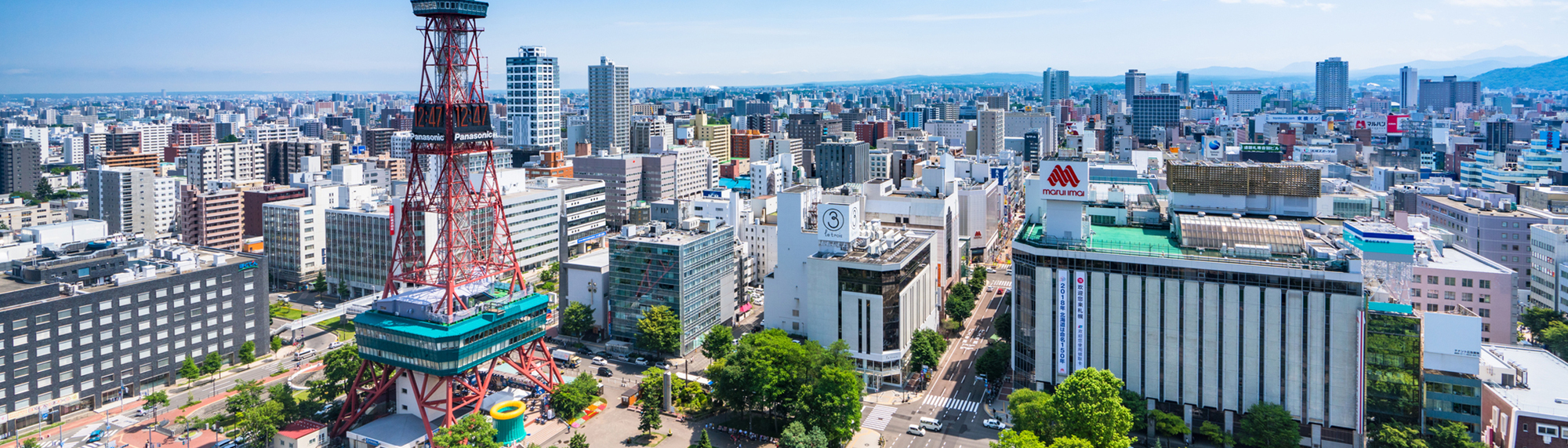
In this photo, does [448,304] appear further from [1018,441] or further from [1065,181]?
[1065,181]

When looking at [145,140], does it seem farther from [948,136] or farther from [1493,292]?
[1493,292]

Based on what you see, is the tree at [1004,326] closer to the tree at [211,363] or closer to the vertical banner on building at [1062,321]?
the vertical banner on building at [1062,321]

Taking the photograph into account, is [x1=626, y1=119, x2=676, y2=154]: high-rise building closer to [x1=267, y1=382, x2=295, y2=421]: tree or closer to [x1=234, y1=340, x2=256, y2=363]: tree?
[x1=234, y1=340, x2=256, y2=363]: tree

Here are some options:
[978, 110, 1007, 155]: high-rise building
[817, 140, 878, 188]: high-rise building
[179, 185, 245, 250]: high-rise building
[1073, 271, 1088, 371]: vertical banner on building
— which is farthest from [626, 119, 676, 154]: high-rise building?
[1073, 271, 1088, 371]: vertical banner on building

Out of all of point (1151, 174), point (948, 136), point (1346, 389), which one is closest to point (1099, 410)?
point (1346, 389)

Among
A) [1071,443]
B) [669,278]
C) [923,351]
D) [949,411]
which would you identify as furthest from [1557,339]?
[669,278]
